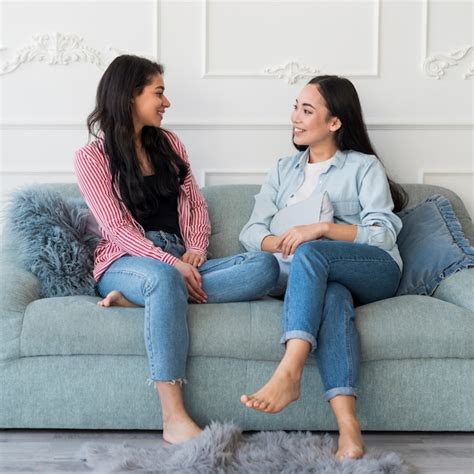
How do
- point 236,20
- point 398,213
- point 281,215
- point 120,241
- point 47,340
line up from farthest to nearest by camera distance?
point 236,20
point 398,213
point 281,215
point 120,241
point 47,340

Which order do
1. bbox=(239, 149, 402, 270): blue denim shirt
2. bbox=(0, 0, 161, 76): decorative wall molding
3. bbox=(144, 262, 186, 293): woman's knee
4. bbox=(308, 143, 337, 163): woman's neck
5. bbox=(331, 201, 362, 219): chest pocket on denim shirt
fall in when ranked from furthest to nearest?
bbox=(0, 0, 161, 76): decorative wall molding, bbox=(308, 143, 337, 163): woman's neck, bbox=(331, 201, 362, 219): chest pocket on denim shirt, bbox=(239, 149, 402, 270): blue denim shirt, bbox=(144, 262, 186, 293): woman's knee

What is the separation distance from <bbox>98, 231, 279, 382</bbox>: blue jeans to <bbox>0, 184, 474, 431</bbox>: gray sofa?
75 mm

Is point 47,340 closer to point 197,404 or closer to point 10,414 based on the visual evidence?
point 10,414

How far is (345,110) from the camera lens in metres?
2.74

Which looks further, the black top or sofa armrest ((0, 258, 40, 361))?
the black top

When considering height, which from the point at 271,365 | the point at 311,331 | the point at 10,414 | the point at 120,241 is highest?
the point at 120,241

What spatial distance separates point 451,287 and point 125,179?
1114 millimetres

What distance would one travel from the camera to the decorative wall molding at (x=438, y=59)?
10.8 feet

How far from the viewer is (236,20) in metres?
3.25

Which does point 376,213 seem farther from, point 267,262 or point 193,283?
point 193,283

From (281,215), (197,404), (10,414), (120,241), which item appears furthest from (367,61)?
(10,414)

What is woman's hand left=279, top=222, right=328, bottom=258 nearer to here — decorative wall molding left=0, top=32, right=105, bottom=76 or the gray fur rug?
the gray fur rug

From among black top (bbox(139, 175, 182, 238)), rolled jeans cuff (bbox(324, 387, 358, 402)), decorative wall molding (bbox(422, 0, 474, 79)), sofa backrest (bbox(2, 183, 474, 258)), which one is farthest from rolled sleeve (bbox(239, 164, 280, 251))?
decorative wall molding (bbox(422, 0, 474, 79))

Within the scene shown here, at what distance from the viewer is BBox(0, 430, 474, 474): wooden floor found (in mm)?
2086
